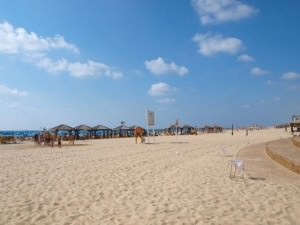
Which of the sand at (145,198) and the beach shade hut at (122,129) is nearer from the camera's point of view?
the sand at (145,198)

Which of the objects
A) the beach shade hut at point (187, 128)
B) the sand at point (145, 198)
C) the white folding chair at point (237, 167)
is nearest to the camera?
the sand at point (145, 198)

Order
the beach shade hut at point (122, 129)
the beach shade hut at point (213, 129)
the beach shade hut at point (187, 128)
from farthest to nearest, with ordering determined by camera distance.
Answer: the beach shade hut at point (213, 129)
the beach shade hut at point (187, 128)
the beach shade hut at point (122, 129)

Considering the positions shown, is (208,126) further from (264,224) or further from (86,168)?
(264,224)

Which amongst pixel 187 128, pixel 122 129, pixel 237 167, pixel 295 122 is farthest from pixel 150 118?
pixel 187 128

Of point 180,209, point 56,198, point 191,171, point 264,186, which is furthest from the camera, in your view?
point 191,171

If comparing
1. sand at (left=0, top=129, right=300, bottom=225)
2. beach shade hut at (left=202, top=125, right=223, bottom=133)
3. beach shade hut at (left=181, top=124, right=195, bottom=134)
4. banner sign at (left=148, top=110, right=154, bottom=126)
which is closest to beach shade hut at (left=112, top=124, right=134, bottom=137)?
beach shade hut at (left=181, top=124, right=195, bottom=134)

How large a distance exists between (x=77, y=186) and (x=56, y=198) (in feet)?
3.77

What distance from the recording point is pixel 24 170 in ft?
32.4

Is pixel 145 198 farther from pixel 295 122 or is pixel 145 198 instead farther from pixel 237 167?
pixel 295 122

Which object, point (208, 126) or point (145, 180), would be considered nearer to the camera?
point (145, 180)

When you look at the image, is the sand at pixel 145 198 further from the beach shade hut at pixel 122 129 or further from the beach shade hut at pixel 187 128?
the beach shade hut at pixel 187 128

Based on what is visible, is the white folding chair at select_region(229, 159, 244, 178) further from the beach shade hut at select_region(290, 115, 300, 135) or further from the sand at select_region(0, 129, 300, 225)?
the beach shade hut at select_region(290, 115, 300, 135)

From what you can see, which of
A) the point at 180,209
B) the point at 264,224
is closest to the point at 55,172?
the point at 180,209

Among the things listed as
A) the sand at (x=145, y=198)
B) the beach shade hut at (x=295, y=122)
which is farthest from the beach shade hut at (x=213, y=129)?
the sand at (x=145, y=198)
